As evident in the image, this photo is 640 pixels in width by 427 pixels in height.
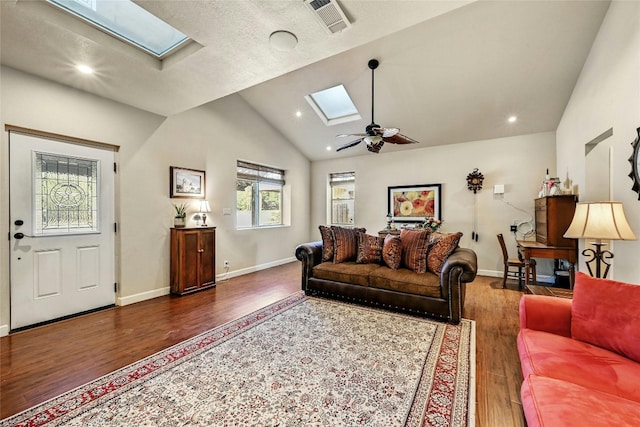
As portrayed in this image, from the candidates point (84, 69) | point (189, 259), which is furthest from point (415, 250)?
point (84, 69)

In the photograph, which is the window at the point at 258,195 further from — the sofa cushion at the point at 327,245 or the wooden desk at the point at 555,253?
the wooden desk at the point at 555,253

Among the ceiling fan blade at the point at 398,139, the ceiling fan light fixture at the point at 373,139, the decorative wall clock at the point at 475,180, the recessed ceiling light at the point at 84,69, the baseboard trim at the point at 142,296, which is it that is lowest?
the baseboard trim at the point at 142,296

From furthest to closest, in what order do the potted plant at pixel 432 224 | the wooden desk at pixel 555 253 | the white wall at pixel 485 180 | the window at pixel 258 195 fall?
the window at pixel 258 195 < the potted plant at pixel 432 224 < the white wall at pixel 485 180 < the wooden desk at pixel 555 253

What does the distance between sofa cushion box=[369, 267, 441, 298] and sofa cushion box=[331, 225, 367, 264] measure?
0.58 meters

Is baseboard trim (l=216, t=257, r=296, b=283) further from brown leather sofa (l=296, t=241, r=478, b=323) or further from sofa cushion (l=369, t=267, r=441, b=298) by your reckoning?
sofa cushion (l=369, t=267, r=441, b=298)

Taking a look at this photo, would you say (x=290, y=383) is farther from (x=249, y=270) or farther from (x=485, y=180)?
(x=485, y=180)

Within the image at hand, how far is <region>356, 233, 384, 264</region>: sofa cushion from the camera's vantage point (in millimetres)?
3768

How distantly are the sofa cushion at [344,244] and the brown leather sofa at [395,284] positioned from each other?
0.45ft

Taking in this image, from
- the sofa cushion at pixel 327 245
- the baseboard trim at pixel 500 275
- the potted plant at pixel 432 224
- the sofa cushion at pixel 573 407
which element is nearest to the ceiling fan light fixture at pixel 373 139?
the sofa cushion at pixel 327 245

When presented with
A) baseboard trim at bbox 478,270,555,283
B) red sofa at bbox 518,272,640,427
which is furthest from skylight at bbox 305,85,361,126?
red sofa at bbox 518,272,640,427

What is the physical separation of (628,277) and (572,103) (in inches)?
106

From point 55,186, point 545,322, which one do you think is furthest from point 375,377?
point 55,186

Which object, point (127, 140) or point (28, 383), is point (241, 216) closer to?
point (127, 140)

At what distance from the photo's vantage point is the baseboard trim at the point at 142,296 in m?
3.54
